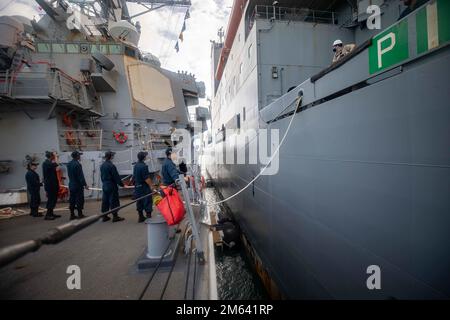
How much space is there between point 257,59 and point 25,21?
13.9 meters

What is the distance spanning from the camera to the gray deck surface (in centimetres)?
208

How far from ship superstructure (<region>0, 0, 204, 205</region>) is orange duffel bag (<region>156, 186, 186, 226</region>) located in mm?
5239

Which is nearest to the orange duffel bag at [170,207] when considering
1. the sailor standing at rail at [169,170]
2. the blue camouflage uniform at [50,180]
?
the sailor standing at rail at [169,170]

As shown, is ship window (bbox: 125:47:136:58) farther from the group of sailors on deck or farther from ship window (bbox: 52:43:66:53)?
the group of sailors on deck

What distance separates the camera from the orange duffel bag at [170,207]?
2.61 metres

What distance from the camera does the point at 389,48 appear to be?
6.41 feet

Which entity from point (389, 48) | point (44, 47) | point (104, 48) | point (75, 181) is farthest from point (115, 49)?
point (389, 48)

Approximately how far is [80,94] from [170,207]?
8.32 m

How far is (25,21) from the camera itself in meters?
11.2

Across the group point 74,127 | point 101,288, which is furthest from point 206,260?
point 74,127

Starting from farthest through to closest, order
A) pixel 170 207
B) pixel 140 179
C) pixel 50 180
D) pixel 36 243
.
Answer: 1. pixel 50 180
2. pixel 140 179
3. pixel 170 207
4. pixel 36 243

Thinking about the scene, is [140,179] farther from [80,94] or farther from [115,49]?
[115,49]

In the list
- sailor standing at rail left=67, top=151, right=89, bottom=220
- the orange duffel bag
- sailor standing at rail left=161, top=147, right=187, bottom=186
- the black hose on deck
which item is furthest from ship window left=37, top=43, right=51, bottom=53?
the black hose on deck

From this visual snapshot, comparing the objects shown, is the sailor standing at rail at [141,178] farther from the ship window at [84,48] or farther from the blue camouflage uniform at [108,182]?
the ship window at [84,48]
